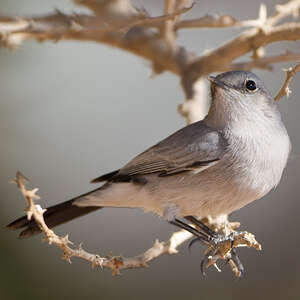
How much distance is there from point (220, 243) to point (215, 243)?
0.20 m

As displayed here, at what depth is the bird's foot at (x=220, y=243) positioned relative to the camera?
244 cm

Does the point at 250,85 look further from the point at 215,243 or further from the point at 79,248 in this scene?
the point at 79,248

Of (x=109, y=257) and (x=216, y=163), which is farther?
(x=216, y=163)

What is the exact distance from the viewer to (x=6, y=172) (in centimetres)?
486

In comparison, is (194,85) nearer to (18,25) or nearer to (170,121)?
(18,25)

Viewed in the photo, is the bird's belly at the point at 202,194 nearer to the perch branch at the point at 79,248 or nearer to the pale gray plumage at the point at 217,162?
the pale gray plumage at the point at 217,162

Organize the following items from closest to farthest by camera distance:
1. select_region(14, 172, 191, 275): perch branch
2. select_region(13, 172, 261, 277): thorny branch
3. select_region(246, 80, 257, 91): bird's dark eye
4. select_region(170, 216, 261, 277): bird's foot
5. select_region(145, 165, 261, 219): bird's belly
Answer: select_region(14, 172, 191, 275): perch branch → select_region(13, 172, 261, 277): thorny branch → select_region(170, 216, 261, 277): bird's foot → select_region(145, 165, 261, 219): bird's belly → select_region(246, 80, 257, 91): bird's dark eye

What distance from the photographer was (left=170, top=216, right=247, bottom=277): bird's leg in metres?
2.57

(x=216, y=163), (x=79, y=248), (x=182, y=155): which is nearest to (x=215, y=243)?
(x=216, y=163)

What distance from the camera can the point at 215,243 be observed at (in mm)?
2855

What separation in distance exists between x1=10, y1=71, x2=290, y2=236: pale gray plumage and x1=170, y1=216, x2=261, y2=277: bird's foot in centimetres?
13

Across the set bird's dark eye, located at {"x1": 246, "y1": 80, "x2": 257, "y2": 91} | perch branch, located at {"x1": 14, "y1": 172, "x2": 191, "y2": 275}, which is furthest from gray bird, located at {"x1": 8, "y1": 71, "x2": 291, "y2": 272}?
perch branch, located at {"x1": 14, "y1": 172, "x2": 191, "y2": 275}

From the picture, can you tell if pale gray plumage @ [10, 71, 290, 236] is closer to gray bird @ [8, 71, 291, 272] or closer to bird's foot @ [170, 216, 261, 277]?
gray bird @ [8, 71, 291, 272]

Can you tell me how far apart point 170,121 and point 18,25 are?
3099 millimetres
